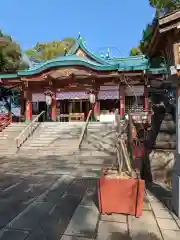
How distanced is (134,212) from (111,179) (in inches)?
25.9

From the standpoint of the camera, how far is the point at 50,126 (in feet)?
49.3

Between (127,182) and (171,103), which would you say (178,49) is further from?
(171,103)

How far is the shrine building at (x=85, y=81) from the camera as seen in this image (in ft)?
57.5

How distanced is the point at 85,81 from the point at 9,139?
8.55m

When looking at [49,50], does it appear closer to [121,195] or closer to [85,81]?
[85,81]

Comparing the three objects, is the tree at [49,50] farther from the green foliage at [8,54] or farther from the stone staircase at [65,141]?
the stone staircase at [65,141]

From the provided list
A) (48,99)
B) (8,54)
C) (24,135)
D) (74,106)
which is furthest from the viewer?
(8,54)

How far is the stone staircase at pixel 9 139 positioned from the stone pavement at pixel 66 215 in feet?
18.0

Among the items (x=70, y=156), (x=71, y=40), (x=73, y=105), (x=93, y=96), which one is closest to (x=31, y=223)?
(x=70, y=156)

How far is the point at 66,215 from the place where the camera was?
12.2ft

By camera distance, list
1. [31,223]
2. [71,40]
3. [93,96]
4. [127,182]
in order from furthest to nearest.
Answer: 1. [71,40]
2. [93,96]
3. [127,182]
4. [31,223]

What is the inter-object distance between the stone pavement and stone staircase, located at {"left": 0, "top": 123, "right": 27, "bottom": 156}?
5.48 metres

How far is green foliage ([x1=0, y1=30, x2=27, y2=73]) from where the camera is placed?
23.6 m

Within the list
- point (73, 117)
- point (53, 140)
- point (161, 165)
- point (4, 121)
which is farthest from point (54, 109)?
point (161, 165)
